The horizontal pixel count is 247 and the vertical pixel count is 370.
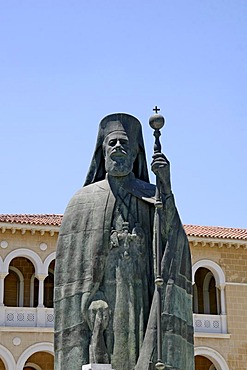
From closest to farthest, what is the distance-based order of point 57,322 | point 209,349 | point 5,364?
point 57,322
point 5,364
point 209,349

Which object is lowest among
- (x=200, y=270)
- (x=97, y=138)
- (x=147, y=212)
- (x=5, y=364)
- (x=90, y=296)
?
(x=90, y=296)

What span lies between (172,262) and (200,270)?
38097 millimetres

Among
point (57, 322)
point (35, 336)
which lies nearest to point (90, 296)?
point (57, 322)

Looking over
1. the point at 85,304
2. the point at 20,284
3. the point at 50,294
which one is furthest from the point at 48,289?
the point at 85,304

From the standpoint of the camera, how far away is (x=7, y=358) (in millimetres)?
41375

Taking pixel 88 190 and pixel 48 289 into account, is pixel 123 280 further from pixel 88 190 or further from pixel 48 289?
pixel 48 289

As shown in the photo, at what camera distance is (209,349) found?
44562 mm

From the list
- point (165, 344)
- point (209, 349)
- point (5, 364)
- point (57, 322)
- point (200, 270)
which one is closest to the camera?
point (165, 344)

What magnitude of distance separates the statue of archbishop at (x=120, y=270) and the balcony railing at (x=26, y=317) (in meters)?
32.0

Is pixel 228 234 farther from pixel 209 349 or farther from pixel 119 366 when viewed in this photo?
pixel 119 366

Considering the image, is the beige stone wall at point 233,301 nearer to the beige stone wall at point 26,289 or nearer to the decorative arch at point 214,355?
the decorative arch at point 214,355

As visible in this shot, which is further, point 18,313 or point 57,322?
point 18,313

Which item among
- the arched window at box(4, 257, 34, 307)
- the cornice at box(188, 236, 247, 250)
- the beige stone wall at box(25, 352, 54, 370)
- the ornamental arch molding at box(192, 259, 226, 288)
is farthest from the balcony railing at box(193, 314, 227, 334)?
the arched window at box(4, 257, 34, 307)

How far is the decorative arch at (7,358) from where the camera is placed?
4125cm
